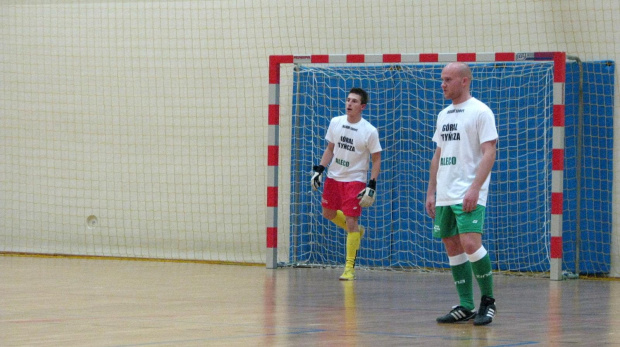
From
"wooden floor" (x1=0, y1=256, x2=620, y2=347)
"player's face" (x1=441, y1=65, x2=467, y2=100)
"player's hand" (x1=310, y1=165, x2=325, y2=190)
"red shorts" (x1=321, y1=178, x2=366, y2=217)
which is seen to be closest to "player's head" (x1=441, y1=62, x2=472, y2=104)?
"player's face" (x1=441, y1=65, x2=467, y2=100)

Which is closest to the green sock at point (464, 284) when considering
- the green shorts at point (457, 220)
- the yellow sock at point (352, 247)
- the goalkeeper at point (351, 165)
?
the green shorts at point (457, 220)

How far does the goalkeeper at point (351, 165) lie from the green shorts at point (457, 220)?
3826 mm

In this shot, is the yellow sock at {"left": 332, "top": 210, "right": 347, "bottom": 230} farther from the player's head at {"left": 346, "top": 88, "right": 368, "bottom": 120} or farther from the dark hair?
the dark hair

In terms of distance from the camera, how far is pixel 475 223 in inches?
274

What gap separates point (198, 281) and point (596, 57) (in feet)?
17.1

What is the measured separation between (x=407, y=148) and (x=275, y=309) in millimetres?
5456

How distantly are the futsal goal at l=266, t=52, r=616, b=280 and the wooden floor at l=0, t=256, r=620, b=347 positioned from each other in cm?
73

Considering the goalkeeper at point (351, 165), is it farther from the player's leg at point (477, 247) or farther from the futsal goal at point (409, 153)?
the player's leg at point (477, 247)

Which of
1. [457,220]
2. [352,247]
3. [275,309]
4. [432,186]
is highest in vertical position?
[432,186]

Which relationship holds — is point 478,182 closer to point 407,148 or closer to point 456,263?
point 456,263

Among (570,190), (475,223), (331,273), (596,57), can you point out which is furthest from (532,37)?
(475,223)

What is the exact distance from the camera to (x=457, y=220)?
22.9 ft

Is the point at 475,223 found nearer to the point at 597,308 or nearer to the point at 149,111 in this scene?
the point at 597,308

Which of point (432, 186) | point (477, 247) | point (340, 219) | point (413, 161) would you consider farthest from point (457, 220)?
point (413, 161)
